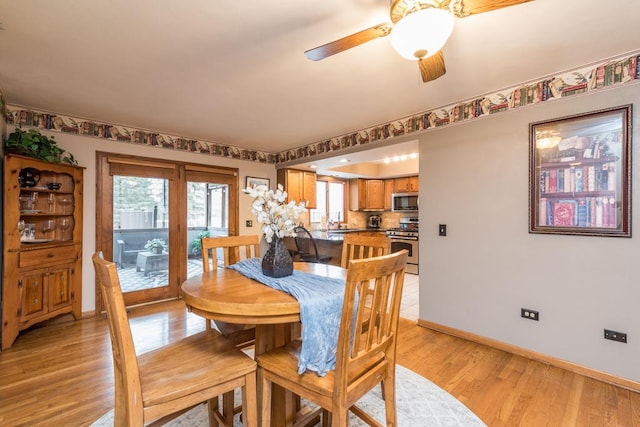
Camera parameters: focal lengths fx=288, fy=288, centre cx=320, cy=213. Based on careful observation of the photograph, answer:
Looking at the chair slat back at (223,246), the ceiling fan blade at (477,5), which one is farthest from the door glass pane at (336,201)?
the ceiling fan blade at (477,5)

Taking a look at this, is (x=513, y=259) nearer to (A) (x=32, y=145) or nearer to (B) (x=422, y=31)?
A: (B) (x=422, y=31)

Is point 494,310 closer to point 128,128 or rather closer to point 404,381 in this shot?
point 404,381

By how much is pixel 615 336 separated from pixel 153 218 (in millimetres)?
4951

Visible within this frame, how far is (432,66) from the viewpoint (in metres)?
1.65

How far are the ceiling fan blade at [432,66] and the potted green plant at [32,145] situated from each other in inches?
141

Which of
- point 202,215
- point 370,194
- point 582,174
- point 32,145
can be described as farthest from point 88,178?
point 370,194

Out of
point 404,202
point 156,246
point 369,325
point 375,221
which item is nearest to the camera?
point 369,325

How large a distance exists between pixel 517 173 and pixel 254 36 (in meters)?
2.43

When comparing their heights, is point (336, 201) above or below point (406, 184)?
below

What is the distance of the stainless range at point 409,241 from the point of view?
586cm

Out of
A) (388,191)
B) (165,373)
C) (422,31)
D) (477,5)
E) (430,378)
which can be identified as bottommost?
(430,378)

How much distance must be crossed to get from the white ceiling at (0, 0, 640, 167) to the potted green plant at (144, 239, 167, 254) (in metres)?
1.69

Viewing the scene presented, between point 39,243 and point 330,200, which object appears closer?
point 39,243

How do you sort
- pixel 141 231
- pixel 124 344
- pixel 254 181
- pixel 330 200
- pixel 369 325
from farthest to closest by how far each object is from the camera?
pixel 330 200
pixel 254 181
pixel 141 231
pixel 369 325
pixel 124 344
